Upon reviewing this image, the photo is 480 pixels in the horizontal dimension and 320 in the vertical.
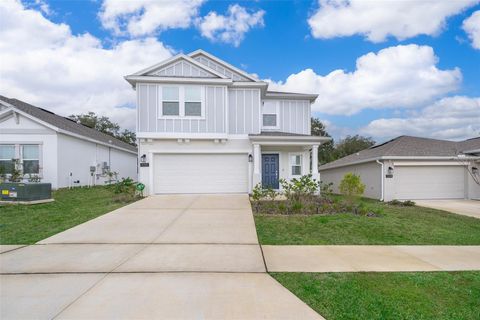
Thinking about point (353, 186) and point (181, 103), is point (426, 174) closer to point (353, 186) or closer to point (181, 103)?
point (353, 186)

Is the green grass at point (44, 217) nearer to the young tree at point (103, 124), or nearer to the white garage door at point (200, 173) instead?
the white garage door at point (200, 173)

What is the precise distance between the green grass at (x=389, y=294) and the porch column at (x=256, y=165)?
8.96 meters

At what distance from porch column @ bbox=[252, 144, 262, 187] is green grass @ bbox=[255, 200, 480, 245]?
458 centimetres

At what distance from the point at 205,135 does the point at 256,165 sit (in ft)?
9.61

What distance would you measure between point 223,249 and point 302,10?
39.8 ft

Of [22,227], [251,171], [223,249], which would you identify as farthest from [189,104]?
[223,249]

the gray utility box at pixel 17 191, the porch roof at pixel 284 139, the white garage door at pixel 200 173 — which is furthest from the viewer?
the white garage door at pixel 200 173

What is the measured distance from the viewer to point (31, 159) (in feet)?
45.9

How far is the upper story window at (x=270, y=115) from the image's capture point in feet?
49.1

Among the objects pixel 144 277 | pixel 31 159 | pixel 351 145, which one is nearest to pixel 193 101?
pixel 31 159

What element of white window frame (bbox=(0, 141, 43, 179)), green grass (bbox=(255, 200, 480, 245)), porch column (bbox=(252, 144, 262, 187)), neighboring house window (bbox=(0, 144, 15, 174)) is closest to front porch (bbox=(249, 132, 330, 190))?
porch column (bbox=(252, 144, 262, 187))

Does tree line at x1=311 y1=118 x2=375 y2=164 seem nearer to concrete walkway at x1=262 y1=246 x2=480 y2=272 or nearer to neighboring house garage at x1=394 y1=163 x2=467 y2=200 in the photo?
neighboring house garage at x1=394 y1=163 x2=467 y2=200

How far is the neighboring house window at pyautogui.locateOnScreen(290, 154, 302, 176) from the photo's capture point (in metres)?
14.7

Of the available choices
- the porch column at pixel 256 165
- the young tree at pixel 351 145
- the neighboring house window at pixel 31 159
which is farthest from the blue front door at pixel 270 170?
the young tree at pixel 351 145
